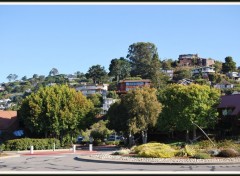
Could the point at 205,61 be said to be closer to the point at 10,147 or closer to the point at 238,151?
the point at 10,147

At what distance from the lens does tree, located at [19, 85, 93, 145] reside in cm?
5647

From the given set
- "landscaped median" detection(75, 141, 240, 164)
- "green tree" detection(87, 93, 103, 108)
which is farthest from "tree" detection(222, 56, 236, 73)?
"landscaped median" detection(75, 141, 240, 164)

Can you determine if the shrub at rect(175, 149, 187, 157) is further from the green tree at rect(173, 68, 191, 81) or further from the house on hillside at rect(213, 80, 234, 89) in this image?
the green tree at rect(173, 68, 191, 81)

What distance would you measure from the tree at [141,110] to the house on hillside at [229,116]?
10.7m

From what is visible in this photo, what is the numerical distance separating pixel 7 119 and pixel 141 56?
92.1 meters

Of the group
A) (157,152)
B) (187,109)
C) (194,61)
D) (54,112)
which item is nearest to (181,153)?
(157,152)

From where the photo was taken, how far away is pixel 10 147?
165ft

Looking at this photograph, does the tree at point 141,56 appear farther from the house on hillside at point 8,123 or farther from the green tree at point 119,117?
the green tree at point 119,117

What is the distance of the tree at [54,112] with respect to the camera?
56469 mm

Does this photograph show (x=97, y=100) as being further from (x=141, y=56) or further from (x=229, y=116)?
(x=229, y=116)

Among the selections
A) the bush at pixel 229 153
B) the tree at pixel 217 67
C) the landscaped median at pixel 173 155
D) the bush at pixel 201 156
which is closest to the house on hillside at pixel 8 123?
the landscaped median at pixel 173 155

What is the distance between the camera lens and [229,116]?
187ft

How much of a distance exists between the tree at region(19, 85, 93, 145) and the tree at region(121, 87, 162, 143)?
9.46m

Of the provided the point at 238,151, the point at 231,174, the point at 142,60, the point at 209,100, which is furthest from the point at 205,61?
the point at 231,174
